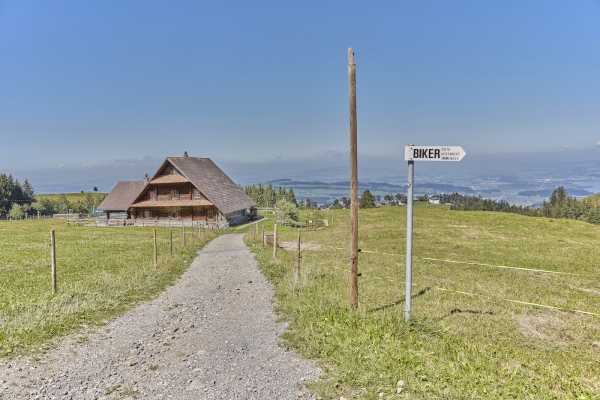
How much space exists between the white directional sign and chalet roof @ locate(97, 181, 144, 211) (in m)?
57.3

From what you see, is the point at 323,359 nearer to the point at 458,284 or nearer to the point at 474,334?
the point at 474,334

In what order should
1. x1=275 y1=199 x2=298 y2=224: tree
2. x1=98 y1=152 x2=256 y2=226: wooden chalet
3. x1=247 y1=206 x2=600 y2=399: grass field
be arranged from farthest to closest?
x1=275 y1=199 x2=298 y2=224: tree → x1=98 y1=152 x2=256 y2=226: wooden chalet → x1=247 y1=206 x2=600 y2=399: grass field

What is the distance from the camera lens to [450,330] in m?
7.61

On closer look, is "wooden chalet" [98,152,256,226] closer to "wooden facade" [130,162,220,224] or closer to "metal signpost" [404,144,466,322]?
"wooden facade" [130,162,220,224]

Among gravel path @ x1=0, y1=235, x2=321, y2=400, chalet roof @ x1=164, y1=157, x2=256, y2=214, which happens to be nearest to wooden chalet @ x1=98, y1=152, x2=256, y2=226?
chalet roof @ x1=164, y1=157, x2=256, y2=214

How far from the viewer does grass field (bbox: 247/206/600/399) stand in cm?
514

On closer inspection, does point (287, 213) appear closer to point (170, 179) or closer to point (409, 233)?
point (170, 179)

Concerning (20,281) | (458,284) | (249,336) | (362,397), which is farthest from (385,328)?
(20,281)

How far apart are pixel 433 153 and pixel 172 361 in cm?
681

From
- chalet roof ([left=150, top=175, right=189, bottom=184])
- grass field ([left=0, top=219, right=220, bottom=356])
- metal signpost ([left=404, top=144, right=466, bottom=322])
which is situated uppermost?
chalet roof ([left=150, top=175, right=189, bottom=184])

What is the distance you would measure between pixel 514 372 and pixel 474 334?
2.44 m

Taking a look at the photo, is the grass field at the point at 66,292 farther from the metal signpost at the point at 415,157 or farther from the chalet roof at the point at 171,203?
the chalet roof at the point at 171,203

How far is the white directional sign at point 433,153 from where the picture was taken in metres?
6.91

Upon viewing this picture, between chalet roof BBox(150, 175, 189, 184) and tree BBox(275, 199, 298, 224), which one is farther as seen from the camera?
tree BBox(275, 199, 298, 224)
